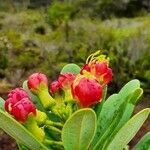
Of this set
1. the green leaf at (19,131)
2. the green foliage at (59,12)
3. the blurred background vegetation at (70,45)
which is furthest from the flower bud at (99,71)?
the green foliage at (59,12)

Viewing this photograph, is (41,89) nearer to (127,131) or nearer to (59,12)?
(127,131)

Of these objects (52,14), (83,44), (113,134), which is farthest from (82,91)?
(52,14)

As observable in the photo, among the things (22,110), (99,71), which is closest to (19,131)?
(22,110)

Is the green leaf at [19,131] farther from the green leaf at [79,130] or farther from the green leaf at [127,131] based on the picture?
the green leaf at [127,131]

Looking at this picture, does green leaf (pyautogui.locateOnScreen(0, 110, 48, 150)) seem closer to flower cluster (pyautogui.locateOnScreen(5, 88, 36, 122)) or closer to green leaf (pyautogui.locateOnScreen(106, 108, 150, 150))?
flower cluster (pyautogui.locateOnScreen(5, 88, 36, 122))

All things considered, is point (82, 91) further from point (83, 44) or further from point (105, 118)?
point (83, 44)

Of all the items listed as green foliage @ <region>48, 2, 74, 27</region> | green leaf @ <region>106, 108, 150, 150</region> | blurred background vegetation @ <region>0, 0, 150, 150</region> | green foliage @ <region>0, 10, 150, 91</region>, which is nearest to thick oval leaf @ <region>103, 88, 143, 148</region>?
green leaf @ <region>106, 108, 150, 150</region>
